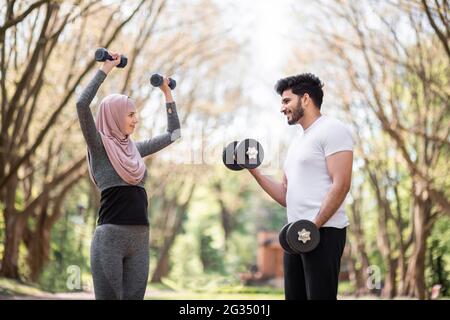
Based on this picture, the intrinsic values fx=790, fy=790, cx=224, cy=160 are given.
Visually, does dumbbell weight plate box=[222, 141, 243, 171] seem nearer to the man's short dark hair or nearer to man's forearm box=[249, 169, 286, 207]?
man's forearm box=[249, 169, 286, 207]

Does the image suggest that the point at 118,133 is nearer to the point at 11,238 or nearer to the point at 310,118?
the point at 310,118

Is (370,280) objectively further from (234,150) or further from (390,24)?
(234,150)

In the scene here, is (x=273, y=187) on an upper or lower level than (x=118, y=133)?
lower

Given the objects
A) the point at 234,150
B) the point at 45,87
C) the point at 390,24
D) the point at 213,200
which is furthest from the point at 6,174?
the point at 213,200

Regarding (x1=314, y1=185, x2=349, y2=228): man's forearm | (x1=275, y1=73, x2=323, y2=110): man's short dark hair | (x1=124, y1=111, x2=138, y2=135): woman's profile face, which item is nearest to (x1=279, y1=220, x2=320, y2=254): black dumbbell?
(x1=314, y1=185, x2=349, y2=228): man's forearm

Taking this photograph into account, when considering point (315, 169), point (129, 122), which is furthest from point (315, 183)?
point (129, 122)

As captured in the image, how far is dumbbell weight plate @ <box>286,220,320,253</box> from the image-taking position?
4578mm

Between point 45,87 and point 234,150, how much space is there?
16.2 m

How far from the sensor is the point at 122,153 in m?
4.87

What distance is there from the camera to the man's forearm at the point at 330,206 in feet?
15.5

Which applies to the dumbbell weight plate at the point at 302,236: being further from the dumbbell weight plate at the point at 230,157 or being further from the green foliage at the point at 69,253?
the green foliage at the point at 69,253

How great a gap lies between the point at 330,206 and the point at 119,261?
4.27ft

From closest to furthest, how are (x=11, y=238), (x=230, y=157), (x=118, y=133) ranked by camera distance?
(x=118, y=133) < (x=230, y=157) < (x=11, y=238)

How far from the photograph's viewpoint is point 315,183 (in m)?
4.93
